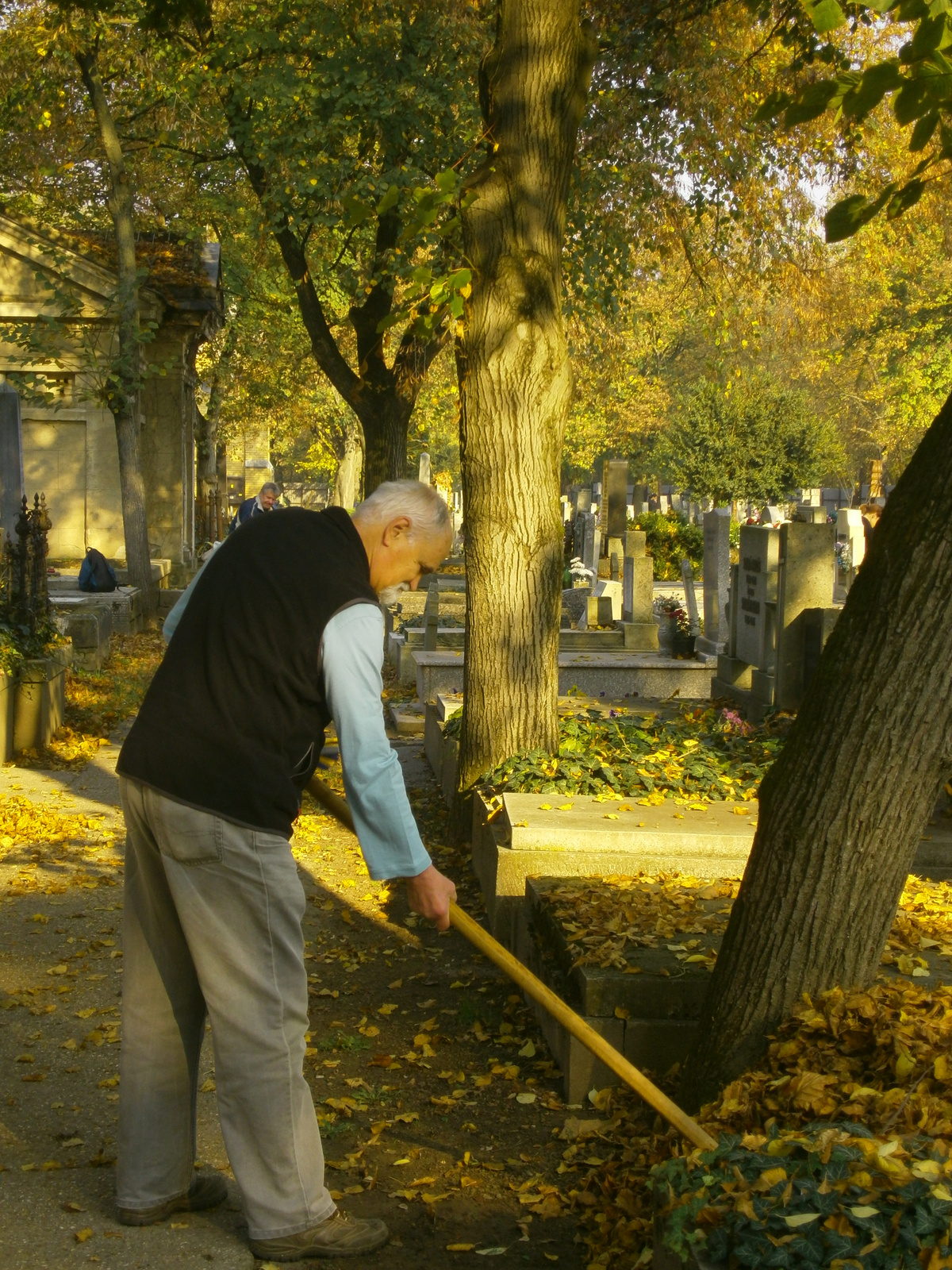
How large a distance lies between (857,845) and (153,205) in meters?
23.3

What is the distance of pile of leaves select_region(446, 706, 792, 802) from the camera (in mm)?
6492

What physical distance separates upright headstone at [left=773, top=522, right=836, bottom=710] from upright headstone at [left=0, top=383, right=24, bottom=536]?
6.34 metres

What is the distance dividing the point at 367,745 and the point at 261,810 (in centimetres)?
29

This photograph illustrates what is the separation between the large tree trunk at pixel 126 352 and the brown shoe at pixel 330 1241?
53.4ft

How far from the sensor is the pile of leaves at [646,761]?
649 cm

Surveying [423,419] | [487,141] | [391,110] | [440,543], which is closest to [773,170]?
[391,110]

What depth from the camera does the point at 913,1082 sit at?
3.15m

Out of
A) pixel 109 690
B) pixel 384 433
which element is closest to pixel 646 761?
pixel 109 690

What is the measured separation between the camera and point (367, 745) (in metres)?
3.17

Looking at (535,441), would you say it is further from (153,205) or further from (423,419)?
(423,419)

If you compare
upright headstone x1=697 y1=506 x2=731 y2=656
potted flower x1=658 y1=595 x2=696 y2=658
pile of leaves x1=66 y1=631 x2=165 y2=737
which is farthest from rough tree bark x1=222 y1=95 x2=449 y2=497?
potted flower x1=658 y1=595 x2=696 y2=658

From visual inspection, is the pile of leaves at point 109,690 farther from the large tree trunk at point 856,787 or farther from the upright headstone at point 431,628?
the large tree trunk at point 856,787

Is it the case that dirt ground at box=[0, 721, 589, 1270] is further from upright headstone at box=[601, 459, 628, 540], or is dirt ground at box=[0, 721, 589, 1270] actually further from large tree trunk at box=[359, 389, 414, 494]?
upright headstone at box=[601, 459, 628, 540]

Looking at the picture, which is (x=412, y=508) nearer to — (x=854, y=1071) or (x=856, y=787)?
(x=856, y=787)
